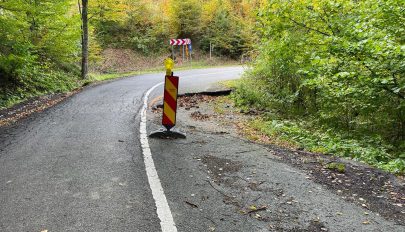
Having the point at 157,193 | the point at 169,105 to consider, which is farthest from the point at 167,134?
the point at 157,193

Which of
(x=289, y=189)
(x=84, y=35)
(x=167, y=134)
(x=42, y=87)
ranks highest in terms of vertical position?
(x=84, y=35)

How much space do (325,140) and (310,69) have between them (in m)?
2.03

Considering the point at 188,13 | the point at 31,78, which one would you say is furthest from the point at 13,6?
the point at 188,13

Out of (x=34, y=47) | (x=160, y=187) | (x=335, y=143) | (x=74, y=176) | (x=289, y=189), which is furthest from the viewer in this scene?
(x=34, y=47)

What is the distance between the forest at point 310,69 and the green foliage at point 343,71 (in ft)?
0.09

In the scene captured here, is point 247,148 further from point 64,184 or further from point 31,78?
point 31,78

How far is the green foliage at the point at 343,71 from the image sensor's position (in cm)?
762

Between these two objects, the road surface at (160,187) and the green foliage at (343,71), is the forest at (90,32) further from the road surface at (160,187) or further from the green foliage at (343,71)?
the road surface at (160,187)

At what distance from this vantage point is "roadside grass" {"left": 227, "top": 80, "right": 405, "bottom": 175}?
734 cm

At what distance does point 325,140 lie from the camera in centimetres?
857

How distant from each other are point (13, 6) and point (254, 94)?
8.57 metres

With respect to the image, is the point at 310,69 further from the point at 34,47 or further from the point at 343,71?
the point at 34,47

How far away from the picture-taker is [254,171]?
5668 mm

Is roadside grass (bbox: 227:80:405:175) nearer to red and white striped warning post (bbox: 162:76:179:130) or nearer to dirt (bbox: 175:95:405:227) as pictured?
dirt (bbox: 175:95:405:227)
